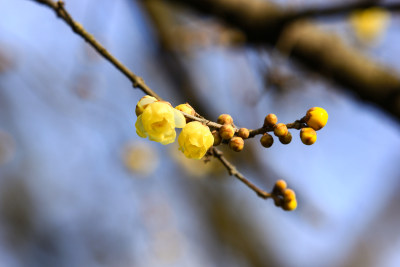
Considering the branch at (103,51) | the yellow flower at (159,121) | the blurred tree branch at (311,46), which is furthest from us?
the blurred tree branch at (311,46)

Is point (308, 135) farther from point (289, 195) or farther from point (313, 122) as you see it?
point (289, 195)

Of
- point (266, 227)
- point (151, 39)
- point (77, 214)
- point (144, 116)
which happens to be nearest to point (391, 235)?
point (266, 227)

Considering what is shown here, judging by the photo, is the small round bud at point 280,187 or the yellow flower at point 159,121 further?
the small round bud at point 280,187

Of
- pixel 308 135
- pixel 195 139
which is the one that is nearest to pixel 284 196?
pixel 308 135

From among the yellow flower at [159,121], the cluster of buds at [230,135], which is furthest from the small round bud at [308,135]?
the yellow flower at [159,121]

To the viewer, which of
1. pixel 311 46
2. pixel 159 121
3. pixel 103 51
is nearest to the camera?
pixel 159 121

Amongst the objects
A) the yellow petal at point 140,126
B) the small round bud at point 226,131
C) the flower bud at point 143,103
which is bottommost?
the yellow petal at point 140,126

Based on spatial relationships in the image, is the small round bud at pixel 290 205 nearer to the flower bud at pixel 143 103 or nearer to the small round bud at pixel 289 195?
the small round bud at pixel 289 195

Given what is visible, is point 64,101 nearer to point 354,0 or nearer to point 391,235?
point 354,0
